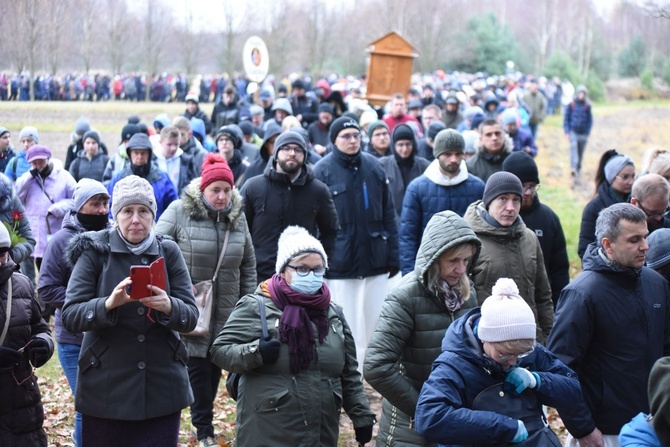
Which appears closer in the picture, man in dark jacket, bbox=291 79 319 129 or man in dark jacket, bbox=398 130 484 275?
man in dark jacket, bbox=398 130 484 275

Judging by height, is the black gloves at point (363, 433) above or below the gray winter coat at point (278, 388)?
below

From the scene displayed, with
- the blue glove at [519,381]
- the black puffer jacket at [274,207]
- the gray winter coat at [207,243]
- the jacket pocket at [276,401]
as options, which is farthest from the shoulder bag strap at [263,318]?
the black puffer jacket at [274,207]

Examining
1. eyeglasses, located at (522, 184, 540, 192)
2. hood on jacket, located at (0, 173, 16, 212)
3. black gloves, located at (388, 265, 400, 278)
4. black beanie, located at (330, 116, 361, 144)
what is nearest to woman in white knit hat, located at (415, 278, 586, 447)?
eyeglasses, located at (522, 184, 540, 192)

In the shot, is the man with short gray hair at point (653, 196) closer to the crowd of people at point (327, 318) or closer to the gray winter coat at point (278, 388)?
the crowd of people at point (327, 318)

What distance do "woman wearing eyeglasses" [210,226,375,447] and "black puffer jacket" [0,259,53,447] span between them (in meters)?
1.16

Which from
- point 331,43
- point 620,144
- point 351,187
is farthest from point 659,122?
point 351,187

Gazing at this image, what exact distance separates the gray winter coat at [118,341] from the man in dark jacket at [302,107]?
45.0 feet

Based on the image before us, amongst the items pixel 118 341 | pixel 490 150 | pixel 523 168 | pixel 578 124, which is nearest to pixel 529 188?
pixel 523 168

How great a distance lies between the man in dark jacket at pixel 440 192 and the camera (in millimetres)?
8414

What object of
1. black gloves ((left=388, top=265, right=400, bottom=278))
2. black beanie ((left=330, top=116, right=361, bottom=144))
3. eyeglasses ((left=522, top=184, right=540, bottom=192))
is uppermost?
black beanie ((left=330, top=116, right=361, bottom=144))

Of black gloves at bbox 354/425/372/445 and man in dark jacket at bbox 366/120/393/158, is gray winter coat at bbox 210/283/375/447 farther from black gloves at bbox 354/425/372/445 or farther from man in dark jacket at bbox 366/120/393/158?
man in dark jacket at bbox 366/120/393/158

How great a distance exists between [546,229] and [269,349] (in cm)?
349

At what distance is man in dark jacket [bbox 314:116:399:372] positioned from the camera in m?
8.87

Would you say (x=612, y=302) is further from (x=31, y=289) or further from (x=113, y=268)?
(x=31, y=289)
